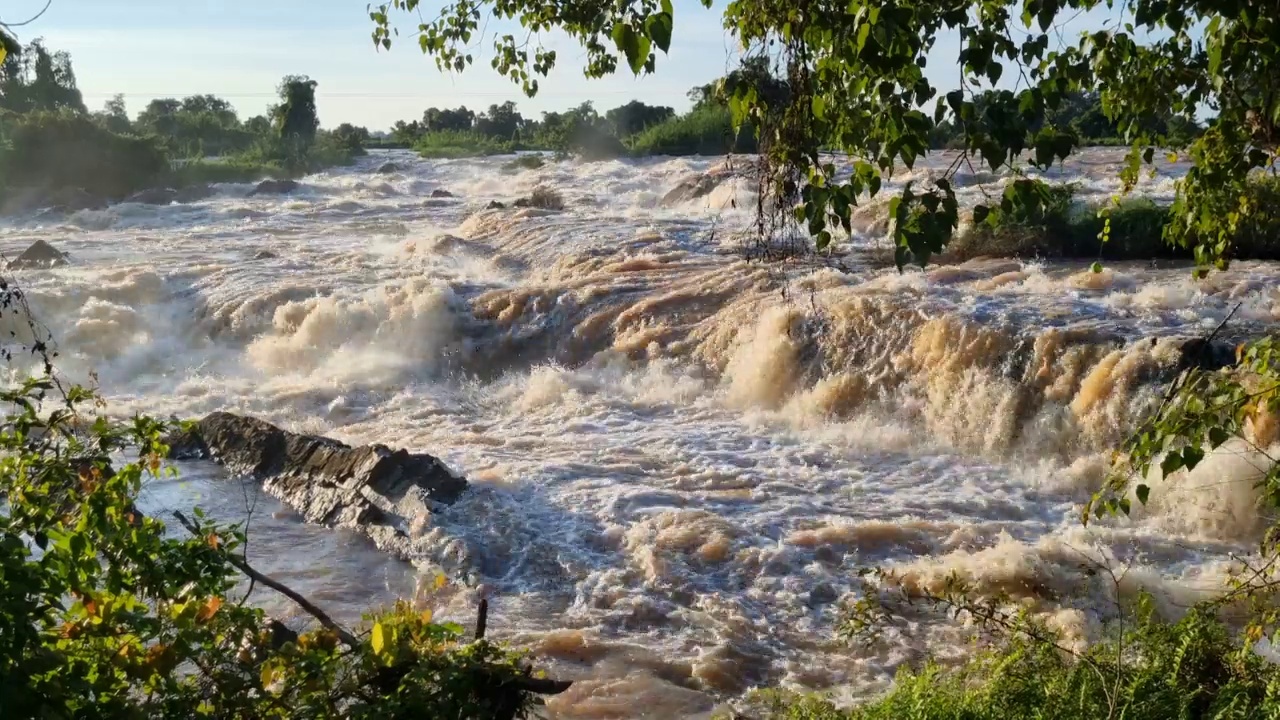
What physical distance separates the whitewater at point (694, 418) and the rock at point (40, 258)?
0.55m

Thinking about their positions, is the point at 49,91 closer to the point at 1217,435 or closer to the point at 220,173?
the point at 220,173

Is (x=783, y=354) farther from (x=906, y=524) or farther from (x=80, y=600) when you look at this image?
(x=80, y=600)

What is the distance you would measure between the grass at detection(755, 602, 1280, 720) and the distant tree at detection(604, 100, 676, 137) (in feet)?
115

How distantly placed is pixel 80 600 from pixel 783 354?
31.3 feet

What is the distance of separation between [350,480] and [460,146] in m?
41.8

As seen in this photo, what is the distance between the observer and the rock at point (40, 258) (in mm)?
19172

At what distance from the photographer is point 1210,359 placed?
9.00m

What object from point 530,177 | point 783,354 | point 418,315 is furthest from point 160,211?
point 783,354

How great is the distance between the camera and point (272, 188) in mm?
34656

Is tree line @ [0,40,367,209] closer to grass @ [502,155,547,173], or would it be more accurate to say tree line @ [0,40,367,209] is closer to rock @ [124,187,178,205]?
rock @ [124,187,178,205]

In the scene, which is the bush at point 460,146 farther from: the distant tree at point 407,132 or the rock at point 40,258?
the rock at point 40,258

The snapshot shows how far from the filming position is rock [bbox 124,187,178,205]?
32.2 m

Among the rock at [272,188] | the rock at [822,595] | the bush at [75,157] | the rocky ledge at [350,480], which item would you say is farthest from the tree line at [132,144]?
the rock at [822,595]

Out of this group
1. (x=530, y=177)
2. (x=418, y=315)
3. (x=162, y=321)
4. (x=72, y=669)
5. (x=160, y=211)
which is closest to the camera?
(x=72, y=669)
